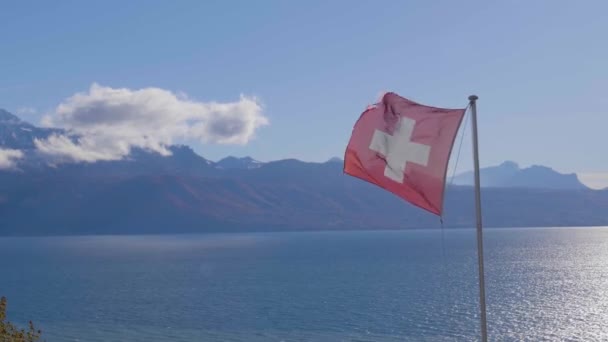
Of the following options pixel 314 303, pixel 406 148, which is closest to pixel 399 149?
pixel 406 148

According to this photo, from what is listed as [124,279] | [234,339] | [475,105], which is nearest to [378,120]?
[475,105]

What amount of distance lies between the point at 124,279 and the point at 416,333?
8008 cm

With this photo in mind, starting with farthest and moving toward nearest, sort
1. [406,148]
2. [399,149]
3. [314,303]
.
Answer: [314,303]
[399,149]
[406,148]

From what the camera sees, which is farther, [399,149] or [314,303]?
[314,303]

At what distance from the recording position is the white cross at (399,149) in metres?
16.3

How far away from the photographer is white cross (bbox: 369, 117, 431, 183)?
16328mm

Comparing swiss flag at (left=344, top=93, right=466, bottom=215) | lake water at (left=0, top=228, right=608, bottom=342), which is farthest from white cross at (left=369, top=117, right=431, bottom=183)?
lake water at (left=0, top=228, right=608, bottom=342)

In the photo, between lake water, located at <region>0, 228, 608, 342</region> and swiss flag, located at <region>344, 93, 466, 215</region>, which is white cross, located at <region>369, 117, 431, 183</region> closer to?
swiss flag, located at <region>344, 93, 466, 215</region>

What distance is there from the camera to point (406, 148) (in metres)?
16.6

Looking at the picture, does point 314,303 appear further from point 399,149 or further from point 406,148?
point 406,148

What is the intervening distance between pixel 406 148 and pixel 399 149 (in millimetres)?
215

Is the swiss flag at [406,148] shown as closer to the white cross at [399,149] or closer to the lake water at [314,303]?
the white cross at [399,149]

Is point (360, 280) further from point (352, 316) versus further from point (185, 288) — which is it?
point (352, 316)

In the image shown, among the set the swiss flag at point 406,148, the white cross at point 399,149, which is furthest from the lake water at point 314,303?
the white cross at point 399,149
